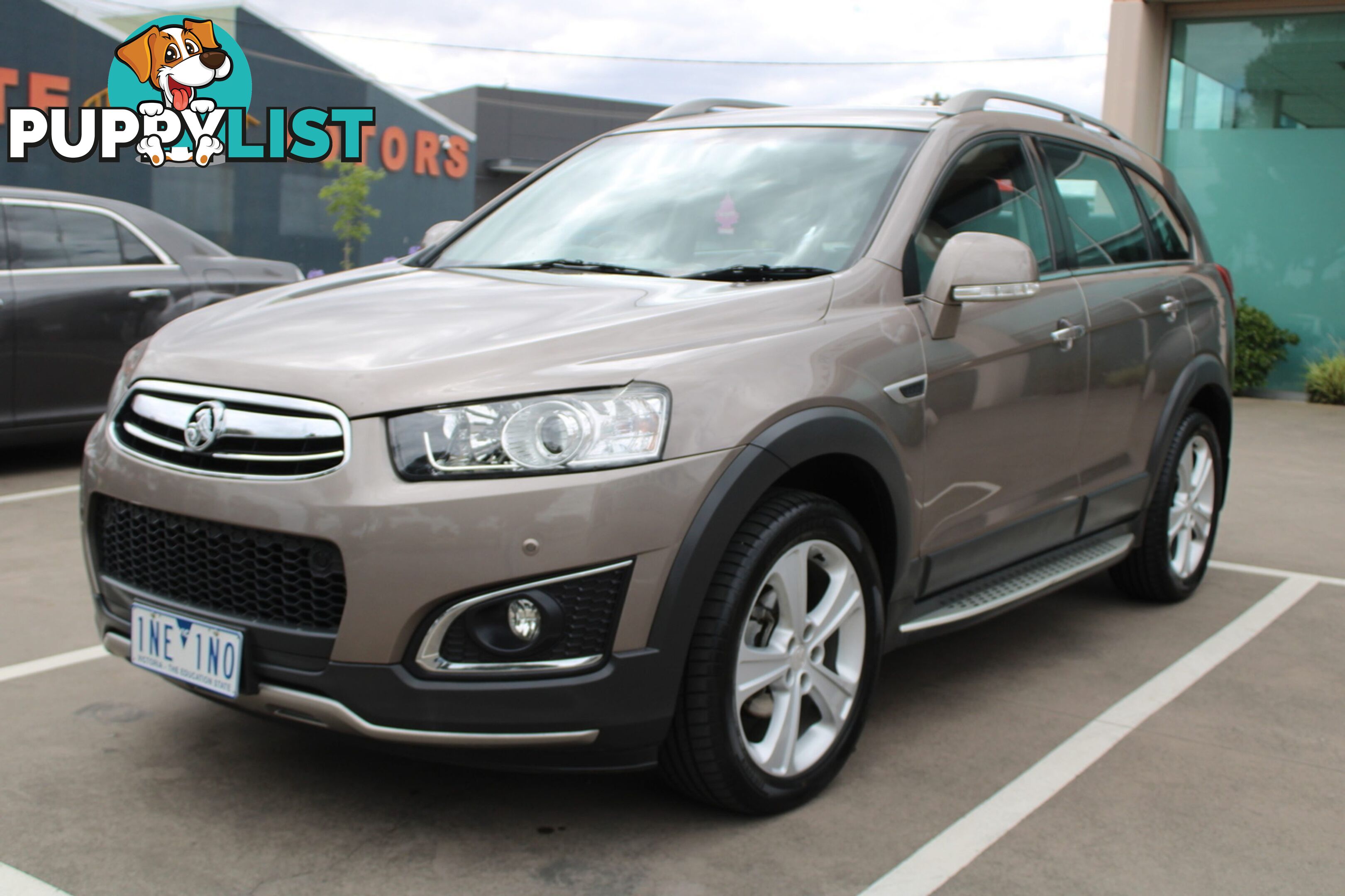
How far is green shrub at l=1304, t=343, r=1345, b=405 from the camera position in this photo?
12367 millimetres

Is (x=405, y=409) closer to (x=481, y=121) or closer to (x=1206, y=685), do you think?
(x=1206, y=685)

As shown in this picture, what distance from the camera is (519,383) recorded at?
105 inches

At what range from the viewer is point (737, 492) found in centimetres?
277

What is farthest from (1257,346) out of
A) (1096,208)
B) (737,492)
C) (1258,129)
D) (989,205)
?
(737,492)

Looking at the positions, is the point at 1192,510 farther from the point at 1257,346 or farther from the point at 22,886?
the point at 1257,346

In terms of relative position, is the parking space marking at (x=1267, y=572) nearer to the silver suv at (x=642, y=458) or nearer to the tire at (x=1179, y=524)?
the tire at (x=1179, y=524)

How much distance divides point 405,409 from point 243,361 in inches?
17.8

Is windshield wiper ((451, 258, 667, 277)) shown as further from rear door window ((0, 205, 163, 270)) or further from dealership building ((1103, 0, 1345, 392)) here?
Answer: dealership building ((1103, 0, 1345, 392))

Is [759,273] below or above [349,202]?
below

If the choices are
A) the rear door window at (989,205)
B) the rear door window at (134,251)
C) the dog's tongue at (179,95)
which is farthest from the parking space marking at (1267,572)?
the dog's tongue at (179,95)

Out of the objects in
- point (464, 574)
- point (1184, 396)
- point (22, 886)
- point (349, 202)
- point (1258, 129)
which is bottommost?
point (22, 886)

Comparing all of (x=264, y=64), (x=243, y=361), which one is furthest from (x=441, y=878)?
(x=264, y=64)

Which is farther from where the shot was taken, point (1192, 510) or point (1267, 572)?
point (1267, 572)

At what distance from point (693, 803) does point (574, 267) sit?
1.46 metres
